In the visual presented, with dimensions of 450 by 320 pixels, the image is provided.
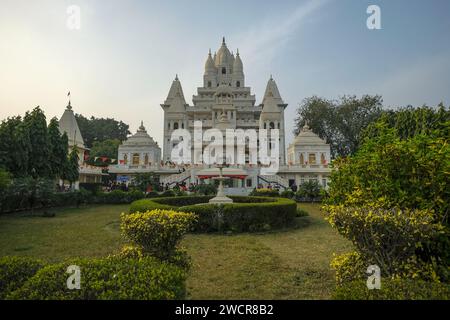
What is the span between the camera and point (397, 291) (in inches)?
137

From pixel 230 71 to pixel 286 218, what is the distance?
160ft

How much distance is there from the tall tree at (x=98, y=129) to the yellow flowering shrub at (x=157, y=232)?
6648 centimetres

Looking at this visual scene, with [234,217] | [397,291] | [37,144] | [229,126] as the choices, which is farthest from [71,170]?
[397,291]

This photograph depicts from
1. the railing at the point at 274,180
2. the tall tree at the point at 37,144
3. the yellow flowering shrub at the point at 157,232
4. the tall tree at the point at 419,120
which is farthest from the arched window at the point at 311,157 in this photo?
the yellow flowering shrub at the point at 157,232

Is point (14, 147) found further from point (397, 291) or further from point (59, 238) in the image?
point (397, 291)

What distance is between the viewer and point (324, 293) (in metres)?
5.36

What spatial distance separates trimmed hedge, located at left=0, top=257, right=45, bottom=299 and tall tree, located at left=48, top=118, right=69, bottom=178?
73.4 ft

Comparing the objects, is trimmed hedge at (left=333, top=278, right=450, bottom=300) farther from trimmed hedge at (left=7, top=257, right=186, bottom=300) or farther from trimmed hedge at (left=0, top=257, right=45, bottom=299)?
trimmed hedge at (left=0, top=257, right=45, bottom=299)

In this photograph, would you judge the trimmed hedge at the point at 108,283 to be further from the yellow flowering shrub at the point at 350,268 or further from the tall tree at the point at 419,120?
the tall tree at the point at 419,120

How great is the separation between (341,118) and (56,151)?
36.3 m

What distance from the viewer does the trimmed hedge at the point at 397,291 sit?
3369 mm

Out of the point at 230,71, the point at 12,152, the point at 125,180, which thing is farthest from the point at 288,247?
the point at 230,71

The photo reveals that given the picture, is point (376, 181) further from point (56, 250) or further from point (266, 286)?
point (56, 250)
